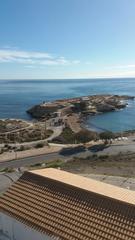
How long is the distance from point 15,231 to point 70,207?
3.81 m

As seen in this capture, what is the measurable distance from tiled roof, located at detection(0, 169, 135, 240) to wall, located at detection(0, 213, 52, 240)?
37cm

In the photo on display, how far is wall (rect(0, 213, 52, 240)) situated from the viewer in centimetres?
1953

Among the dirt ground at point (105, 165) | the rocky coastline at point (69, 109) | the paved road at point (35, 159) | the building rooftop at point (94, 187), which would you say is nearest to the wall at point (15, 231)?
the building rooftop at point (94, 187)

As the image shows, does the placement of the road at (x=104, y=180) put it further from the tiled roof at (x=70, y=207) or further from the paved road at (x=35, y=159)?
the tiled roof at (x=70, y=207)

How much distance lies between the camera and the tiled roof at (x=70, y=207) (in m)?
17.7

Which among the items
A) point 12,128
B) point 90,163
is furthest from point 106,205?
point 12,128

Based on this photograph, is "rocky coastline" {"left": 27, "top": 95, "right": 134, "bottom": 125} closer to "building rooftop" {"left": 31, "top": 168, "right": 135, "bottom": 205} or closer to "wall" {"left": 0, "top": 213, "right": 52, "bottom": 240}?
"building rooftop" {"left": 31, "top": 168, "right": 135, "bottom": 205}

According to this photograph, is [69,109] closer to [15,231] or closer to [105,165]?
[105,165]

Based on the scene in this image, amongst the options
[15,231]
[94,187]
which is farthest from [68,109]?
[15,231]

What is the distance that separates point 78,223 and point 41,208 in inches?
111

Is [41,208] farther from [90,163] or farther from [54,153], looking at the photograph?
[54,153]

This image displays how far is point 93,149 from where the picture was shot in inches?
2121

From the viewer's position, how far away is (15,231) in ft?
68.5

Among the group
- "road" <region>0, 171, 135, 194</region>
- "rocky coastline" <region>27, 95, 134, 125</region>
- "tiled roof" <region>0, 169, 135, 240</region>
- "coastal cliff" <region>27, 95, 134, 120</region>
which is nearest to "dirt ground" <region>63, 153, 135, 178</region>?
"road" <region>0, 171, 135, 194</region>
